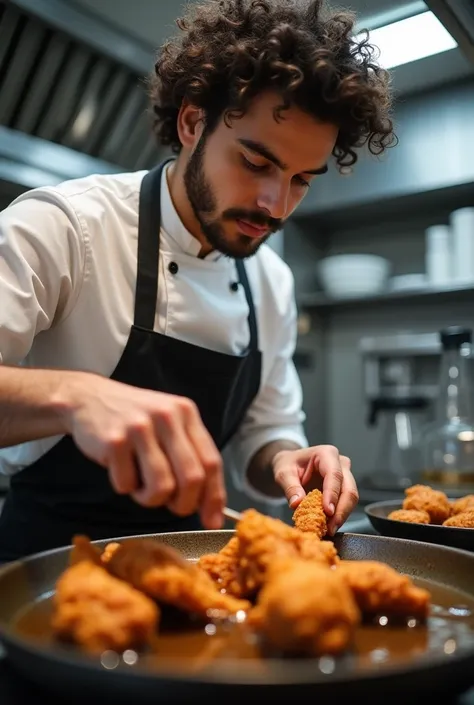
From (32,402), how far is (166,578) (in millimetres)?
297

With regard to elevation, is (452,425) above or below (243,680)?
above

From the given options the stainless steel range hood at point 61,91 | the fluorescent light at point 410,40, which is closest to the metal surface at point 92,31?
the stainless steel range hood at point 61,91

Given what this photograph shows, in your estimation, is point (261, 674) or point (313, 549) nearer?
point (261, 674)

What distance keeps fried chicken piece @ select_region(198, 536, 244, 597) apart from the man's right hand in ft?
0.31

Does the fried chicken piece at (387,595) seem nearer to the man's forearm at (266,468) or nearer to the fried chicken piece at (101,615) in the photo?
the fried chicken piece at (101,615)

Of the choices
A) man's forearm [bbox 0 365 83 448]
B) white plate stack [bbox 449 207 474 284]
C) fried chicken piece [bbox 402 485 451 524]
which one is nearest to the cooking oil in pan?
man's forearm [bbox 0 365 83 448]

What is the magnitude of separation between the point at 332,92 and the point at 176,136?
1.89 feet

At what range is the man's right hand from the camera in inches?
25.5

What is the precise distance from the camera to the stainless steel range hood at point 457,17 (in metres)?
1.35

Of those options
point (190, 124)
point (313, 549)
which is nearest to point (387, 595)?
point (313, 549)

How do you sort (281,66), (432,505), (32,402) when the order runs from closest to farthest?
(32,402), (432,505), (281,66)

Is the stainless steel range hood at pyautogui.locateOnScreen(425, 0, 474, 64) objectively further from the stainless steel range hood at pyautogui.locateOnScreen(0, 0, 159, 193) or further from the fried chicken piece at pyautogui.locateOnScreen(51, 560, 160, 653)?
the fried chicken piece at pyautogui.locateOnScreen(51, 560, 160, 653)

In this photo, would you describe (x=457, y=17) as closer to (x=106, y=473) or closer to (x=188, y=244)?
(x=188, y=244)

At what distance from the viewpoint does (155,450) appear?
2.13ft
